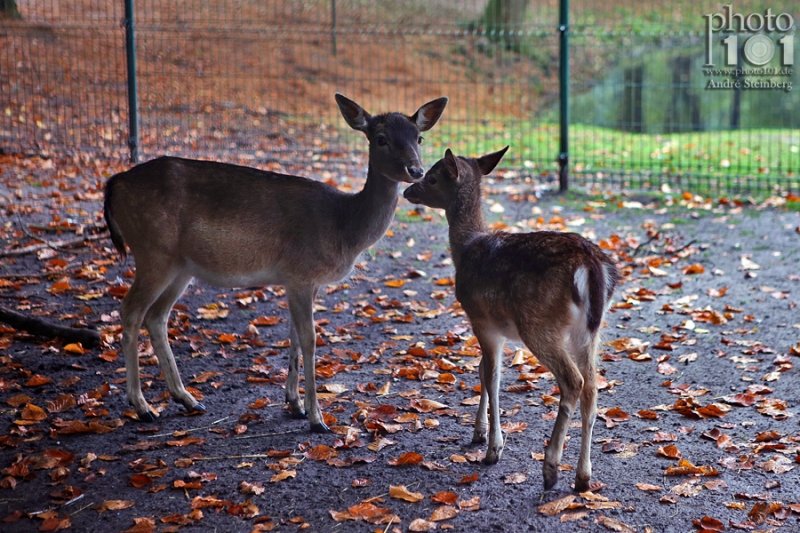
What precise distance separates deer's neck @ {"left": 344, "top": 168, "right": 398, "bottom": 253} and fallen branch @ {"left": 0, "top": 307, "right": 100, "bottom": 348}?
212 centimetres

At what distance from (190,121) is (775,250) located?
8.06m

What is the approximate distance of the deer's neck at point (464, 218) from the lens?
5.02m

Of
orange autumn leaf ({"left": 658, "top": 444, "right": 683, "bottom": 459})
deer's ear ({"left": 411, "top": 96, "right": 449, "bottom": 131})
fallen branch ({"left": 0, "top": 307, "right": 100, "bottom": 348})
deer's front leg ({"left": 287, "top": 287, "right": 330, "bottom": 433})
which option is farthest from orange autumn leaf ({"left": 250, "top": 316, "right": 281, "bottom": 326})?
orange autumn leaf ({"left": 658, "top": 444, "right": 683, "bottom": 459})

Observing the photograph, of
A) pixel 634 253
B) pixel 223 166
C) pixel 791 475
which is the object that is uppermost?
pixel 223 166

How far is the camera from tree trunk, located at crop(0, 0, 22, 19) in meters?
12.0

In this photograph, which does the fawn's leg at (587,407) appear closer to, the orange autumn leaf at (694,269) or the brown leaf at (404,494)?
the brown leaf at (404,494)

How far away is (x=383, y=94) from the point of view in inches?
615

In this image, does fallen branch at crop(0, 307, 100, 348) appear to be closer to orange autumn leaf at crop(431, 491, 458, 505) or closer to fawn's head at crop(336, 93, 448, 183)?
fawn's head at crop(336, 93, 448, 183)

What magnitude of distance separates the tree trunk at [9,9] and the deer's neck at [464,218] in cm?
949

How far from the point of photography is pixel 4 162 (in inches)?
434

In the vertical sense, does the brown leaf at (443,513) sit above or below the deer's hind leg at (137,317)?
below

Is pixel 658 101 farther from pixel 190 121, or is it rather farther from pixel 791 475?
pixel 791 475

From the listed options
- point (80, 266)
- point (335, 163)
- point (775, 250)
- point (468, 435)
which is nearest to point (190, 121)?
point (335, 163)

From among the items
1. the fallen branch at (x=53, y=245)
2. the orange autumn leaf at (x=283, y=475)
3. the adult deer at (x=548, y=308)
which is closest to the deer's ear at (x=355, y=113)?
the adult deer at (x=548, y=308)
